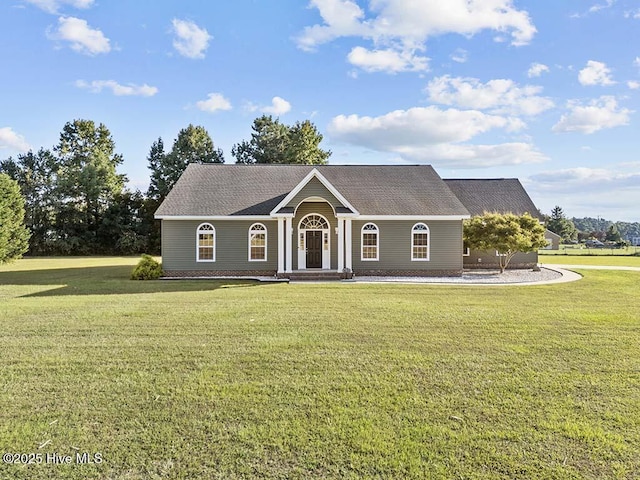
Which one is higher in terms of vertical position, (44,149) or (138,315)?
(44,149)

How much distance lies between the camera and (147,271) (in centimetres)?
1861

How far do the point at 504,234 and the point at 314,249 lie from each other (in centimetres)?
957

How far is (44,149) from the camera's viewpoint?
46219mm

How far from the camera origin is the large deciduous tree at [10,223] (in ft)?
66.4

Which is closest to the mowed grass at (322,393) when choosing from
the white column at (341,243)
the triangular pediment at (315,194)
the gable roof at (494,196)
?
the white column at (341,243)

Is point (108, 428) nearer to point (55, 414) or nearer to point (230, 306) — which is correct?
point (55, 414)

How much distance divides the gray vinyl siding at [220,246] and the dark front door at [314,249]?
1.66 metres

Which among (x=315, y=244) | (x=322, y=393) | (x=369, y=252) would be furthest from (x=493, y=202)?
(x=322, y=393)

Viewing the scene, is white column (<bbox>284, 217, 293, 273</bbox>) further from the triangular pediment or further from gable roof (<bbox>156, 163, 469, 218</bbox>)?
gable roof (<bbox>156, 163, 469, 218</bbox>)

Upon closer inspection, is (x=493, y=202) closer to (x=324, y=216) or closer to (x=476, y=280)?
(x=476, y=280)

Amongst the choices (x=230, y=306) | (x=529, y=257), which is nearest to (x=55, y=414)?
(x=230, y=306)

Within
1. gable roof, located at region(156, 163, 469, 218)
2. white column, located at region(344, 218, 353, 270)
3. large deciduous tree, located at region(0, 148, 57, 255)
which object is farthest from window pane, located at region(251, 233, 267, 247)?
large deciduous tree, located at region(0, 148, 57, 255)

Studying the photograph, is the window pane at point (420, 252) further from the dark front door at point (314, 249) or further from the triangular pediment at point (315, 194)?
the dark front door at point (314, 249)

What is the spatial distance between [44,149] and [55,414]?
172 ft
